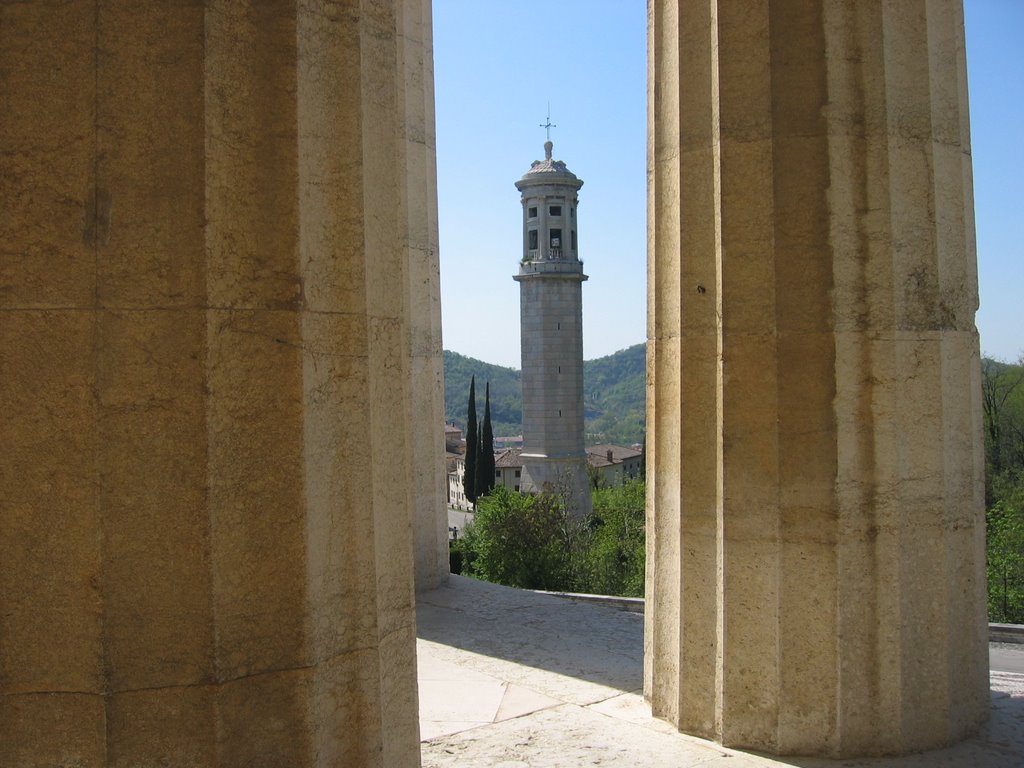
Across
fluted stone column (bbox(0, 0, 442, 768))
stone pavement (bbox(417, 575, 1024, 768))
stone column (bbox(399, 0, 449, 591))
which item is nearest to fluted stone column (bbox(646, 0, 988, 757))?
stone pavement (bbox(417, 575, 1024, 768))

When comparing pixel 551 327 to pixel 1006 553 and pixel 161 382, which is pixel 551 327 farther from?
pixel 161 382

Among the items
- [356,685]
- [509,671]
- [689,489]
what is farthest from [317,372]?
[509,671]

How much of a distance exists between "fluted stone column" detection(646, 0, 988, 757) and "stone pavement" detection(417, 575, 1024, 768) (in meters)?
0.33

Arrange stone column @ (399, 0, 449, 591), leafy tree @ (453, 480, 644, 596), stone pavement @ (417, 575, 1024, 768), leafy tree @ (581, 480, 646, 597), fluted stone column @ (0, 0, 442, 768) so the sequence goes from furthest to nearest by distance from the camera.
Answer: leafy tree @ (581, 480, 646, 597) < leafy tree @ (453, 480, 644, 596) < stone column @ (399, 0, 449, 591) < stone pavement @ (417, 575, 1024, 768) < fluted stone column @ (0, 0, 442, 768)

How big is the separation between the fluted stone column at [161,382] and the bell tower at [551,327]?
6401 cm

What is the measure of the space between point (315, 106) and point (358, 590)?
94.4 inches

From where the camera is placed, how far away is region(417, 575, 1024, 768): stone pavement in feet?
23.8

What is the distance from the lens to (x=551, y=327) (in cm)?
6938

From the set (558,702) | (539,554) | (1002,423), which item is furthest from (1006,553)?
(558,702)

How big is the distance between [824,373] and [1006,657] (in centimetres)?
673

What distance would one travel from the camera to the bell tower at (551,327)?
68.9 meters

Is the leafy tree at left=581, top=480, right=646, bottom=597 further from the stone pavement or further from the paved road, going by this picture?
the paved road

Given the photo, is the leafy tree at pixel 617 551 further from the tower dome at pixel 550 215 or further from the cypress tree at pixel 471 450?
the tower dome at pixel 550 215

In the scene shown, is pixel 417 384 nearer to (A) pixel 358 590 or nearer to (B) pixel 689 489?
(B) pixel 689 489
